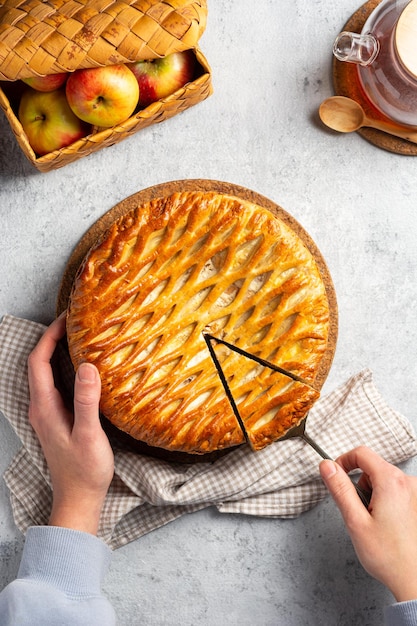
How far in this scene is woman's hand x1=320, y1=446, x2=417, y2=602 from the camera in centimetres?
185

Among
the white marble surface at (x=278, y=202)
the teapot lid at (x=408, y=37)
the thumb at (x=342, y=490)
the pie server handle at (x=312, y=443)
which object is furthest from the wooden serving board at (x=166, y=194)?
the teapot lid at (x=408, y=37)

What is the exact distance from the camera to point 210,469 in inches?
78.5

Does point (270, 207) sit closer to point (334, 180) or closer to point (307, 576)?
point (334, 180)

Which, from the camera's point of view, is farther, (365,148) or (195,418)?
(365,148)

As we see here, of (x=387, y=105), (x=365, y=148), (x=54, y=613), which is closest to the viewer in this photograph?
(x=54, y=613)

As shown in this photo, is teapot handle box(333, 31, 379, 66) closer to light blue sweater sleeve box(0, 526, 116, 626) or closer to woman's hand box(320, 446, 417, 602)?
woman's hand box(320, 446, 417, 602)

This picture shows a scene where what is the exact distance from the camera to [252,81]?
212 centimetres

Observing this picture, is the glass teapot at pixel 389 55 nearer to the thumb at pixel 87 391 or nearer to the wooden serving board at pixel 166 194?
the wooden serving board at pixel 166 194

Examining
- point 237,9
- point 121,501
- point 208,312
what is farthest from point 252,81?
point 121,501

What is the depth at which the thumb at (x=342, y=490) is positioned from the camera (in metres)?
1.85

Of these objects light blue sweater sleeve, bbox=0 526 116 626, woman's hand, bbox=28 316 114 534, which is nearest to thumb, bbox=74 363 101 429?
woman's hand, bbox=28 316 114 534

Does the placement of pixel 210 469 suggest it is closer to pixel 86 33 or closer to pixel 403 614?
pixel 403 614

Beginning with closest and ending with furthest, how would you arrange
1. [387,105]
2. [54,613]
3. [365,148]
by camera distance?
[54,613] < [387,105] < [365,148]

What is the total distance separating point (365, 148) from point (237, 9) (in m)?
0.58
